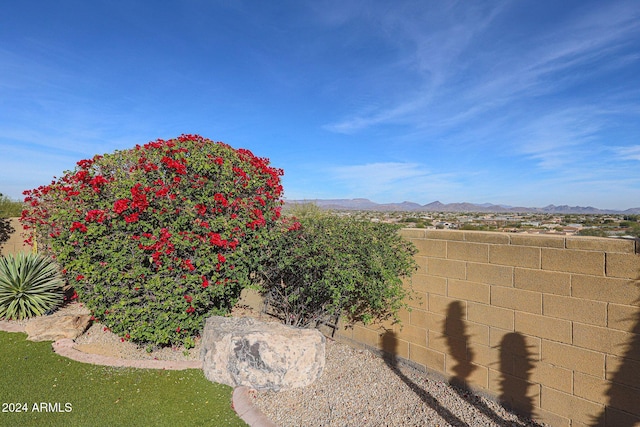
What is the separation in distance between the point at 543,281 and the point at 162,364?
15.6ft

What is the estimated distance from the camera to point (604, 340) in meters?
3.00

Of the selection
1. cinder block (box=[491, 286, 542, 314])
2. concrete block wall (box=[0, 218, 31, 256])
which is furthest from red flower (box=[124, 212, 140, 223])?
concrete block wall (box=[0, 218, 31, 256])

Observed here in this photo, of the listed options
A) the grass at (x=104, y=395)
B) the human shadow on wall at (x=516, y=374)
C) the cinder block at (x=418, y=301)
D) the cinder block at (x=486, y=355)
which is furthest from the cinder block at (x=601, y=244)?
the grass at (x=104, y=395)

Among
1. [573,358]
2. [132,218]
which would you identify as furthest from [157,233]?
[573,358]

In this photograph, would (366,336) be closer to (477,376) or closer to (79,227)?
(477,376)

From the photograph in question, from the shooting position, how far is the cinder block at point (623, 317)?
281 centimetres

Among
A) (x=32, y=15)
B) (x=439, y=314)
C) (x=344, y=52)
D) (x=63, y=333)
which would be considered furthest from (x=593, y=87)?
(x=32, y=15)

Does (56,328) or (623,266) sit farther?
(56,328)

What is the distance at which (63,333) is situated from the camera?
543 centimetres

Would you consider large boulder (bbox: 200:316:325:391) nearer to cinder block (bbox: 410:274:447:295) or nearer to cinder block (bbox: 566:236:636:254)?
cinder block (bbox: 410:274:447:295)

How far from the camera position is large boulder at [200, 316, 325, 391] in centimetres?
385

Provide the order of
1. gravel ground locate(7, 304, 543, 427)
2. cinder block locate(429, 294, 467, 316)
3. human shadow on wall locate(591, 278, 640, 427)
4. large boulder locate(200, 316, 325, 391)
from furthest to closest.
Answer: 1. cinder block locate(429, 294, 467, 316)
2. large boulder locate(200, 316, 325, 391)
3. gravel ground locate(7, 304, 543, 427)
4. human shadow on wall locate(591, 278, 640, 427)

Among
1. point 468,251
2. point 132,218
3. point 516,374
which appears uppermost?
point 132,218

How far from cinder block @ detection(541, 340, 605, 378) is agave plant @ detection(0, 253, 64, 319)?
864 centimetres
